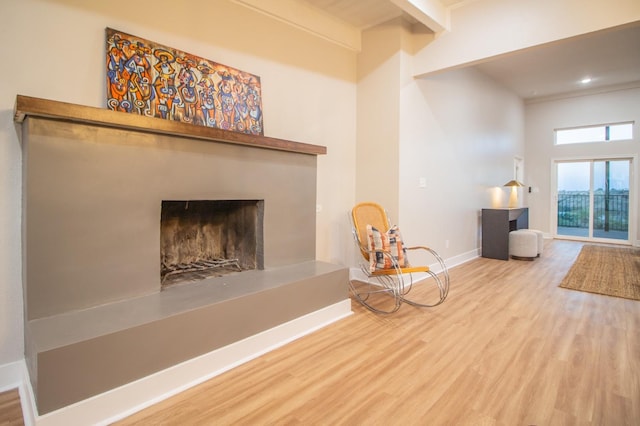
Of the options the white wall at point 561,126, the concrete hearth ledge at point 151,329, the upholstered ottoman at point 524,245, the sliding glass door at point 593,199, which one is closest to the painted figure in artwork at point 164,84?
the concrete hearth ledge at point 151,329

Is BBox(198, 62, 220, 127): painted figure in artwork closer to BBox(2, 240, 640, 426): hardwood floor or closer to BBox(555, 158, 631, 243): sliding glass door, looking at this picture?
BBox(2, 240, 640, 426): hardwood floor

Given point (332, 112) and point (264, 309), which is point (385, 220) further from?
point (264, 309)

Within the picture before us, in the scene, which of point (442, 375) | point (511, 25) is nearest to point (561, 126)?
point (511, 25)

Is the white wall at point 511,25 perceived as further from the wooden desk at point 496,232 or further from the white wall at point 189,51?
the wooden desk at point 496,232

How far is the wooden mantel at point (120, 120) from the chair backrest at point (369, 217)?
145 centimetres

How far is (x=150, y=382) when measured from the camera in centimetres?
171

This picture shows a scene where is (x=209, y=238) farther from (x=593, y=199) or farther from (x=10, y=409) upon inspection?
(x=593, y=199)

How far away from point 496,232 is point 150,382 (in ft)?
18.4

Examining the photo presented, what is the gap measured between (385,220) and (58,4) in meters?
3.27

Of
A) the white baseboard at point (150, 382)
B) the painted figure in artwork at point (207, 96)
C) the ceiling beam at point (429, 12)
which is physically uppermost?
the ceiling beam at point (429, 12)

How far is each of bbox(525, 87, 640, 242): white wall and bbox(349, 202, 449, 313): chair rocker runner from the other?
583 centimetres

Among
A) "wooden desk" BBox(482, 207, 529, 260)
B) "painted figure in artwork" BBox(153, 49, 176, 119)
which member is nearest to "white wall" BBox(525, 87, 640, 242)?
"wooden desk" BBox(482, 207, 529, 260)

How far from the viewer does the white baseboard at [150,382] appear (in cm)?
149

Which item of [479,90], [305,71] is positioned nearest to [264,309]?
[305,71]
